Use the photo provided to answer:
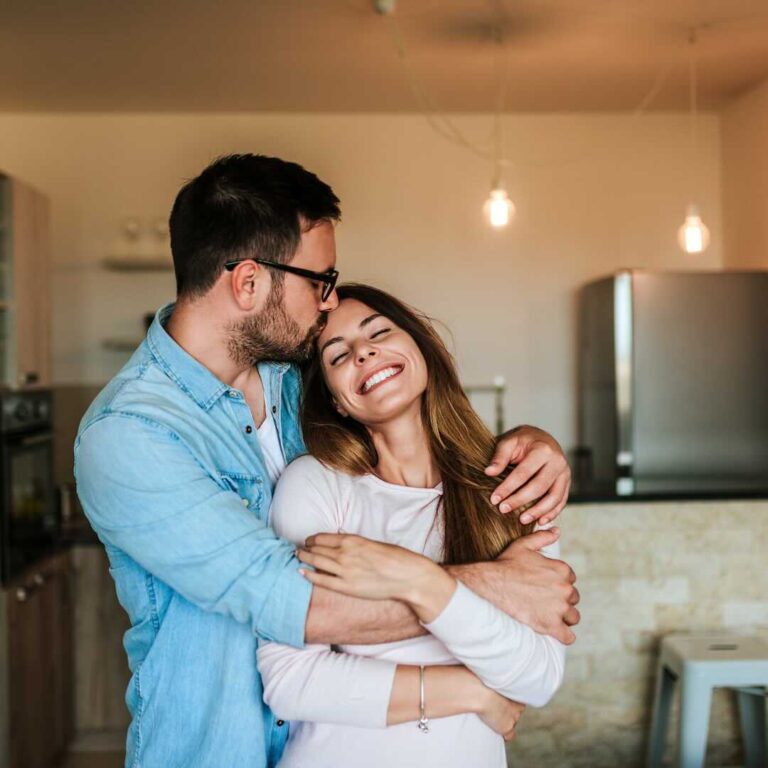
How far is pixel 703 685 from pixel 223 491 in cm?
203

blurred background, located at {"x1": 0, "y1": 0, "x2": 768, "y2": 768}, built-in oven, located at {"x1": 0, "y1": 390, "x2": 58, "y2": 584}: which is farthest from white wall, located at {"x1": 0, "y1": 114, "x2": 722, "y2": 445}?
built-in oven, located at {"x1": 0, "y1": 390, "x2": 58, "y2": 584}

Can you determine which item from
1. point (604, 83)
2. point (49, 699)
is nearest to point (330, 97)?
point (604, 83)

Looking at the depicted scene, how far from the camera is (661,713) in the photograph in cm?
302

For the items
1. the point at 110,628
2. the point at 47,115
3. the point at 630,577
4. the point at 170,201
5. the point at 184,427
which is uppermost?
the point at 47,115

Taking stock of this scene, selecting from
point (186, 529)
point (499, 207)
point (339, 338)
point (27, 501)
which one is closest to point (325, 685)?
point (186, 529)

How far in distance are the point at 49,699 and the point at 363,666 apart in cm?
258

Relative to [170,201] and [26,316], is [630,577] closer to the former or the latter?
[26,316]

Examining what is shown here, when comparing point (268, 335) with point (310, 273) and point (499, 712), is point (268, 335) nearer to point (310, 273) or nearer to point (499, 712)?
point (310, 273)

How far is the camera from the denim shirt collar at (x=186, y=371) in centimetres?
151

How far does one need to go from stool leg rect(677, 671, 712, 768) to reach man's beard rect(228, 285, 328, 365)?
1.89 m

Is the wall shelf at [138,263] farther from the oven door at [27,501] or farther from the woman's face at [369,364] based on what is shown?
the woman's face at [369,364]

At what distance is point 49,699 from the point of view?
11.4ft

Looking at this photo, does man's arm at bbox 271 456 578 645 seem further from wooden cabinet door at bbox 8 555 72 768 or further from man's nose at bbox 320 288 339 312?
wooden cabinet door at bbox 8 555 72 768

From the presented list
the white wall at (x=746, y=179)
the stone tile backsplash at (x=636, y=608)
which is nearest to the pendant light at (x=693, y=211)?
the white wall at (x=746, y=179)
